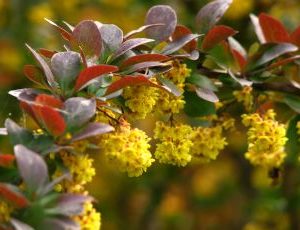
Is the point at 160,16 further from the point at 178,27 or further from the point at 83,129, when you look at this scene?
the point at 83,129

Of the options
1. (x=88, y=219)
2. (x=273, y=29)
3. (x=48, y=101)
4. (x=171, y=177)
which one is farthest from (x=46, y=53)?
(x=171, y=177)

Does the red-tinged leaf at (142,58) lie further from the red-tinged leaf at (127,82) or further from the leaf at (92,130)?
the leaf at (92,130)

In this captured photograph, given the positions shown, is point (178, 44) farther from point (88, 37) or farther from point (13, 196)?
point (13, 196)

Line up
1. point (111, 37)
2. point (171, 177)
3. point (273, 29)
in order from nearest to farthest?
point (111, 37), point (273, 29), point (171, 177)

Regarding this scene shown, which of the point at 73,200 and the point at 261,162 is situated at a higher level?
the point at 73,200

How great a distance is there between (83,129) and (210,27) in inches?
16.9

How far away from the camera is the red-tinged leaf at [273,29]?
1.30 meters

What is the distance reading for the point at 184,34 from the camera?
119 cm

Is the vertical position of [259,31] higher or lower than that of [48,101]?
lower

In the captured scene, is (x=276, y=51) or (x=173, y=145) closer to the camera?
(x=173, y=145)

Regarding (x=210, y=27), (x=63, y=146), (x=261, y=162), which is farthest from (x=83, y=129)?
(x=261, y=162)

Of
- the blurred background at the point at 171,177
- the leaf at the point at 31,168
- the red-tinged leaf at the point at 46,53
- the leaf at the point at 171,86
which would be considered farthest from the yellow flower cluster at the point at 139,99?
the blurred background at the point at 171,177

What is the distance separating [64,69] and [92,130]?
0.14 m

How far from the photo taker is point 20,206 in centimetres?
86
